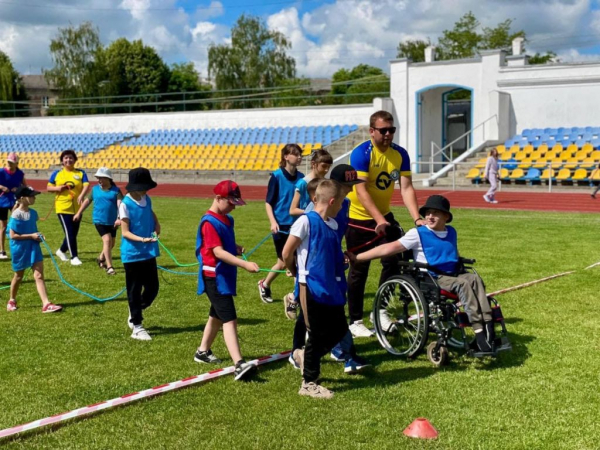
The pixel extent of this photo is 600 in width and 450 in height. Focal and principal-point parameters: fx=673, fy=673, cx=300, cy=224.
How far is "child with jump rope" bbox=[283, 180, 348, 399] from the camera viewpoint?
4863 millimetres

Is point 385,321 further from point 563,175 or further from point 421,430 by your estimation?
point 563,175

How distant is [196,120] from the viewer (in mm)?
41188

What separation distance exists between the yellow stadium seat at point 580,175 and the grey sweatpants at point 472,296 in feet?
65.5

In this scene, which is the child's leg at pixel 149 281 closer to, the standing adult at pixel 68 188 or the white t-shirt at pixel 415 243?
the white t-shirt at pixel 415 243

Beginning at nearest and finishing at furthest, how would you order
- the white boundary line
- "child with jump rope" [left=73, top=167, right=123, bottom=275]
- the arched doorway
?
the white boundary line < "child with jump rope" [left=73, top=167, right=123, bottom=275] < the arched doorway

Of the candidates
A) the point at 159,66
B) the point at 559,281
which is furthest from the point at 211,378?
the point at 159,66

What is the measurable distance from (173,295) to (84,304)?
1137 mm

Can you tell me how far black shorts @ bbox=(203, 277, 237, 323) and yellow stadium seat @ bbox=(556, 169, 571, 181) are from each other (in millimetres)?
21056

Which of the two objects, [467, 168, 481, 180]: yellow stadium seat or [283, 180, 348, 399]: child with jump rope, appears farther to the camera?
[467, 168, 481, 180]: yellow stadium seat

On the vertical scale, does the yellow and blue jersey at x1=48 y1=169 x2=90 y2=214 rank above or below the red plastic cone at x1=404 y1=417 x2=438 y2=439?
above

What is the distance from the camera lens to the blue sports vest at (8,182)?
11.8 metres

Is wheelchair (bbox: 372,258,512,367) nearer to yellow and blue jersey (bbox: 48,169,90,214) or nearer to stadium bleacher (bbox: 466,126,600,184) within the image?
yellow and blue jersey (bbox: 48,169,90,214)

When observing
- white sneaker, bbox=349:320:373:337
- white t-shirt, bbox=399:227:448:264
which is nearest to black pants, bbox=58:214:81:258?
white sneaker, bbox=349:320:373:337

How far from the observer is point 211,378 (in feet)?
17.5
